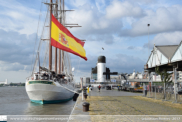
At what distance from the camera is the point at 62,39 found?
22516mm

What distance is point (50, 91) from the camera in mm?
28375

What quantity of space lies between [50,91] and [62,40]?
942 cm

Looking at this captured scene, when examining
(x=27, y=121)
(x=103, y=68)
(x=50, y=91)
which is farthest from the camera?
(x=103, y=68)

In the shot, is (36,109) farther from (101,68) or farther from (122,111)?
(101,68)

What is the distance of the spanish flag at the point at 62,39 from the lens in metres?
21.6

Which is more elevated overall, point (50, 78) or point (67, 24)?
point (67, 24)

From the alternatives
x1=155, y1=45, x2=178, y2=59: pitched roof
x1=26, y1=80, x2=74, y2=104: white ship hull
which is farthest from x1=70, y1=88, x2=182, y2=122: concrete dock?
x1=26, y1=80, x2=74, y2=104: white ship hull

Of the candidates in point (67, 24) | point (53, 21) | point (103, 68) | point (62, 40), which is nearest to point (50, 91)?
point (62, 40)

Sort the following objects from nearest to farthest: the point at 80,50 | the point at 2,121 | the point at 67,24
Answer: the point at 2,121 → the point at 80,50 → the point at 67,24

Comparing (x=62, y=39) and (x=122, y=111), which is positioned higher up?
(x=62, y=39)

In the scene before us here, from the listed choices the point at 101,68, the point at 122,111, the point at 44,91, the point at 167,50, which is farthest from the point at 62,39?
the point at 101,68

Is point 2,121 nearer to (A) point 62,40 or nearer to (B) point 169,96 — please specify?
(A) point 62,40

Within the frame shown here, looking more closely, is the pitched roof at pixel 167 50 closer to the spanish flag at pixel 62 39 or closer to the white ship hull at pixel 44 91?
the spanish flag at pixel 62 39

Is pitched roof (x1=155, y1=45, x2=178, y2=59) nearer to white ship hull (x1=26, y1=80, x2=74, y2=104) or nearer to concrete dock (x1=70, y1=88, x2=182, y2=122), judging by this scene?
concrete dock (x1=70, y1=88, x2=182, y2=122)
